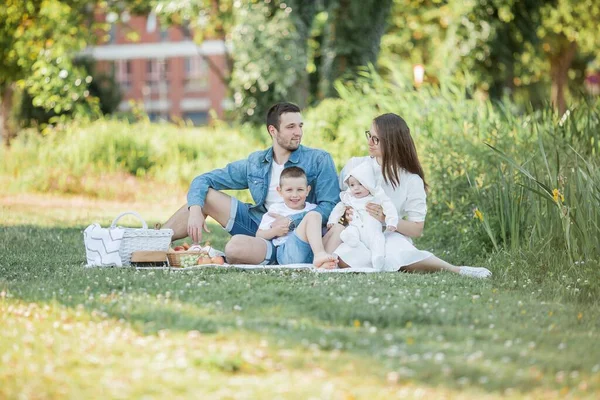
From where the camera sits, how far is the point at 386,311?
4.50m

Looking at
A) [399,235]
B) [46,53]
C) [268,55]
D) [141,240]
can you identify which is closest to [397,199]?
[399,235]

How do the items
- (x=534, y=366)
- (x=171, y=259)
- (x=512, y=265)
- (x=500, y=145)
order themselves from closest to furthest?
1. (x=534, y=366)
2. (x=512, y=265)
3. (x=171, y=259)
4. (x=500, y=145)

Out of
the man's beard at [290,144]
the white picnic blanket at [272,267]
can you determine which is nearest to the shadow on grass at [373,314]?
the white picnic blanket at [272,267]

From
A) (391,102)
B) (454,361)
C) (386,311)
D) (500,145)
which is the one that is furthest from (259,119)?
(454,361)

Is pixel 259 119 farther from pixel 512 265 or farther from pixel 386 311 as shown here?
pixel 386 311

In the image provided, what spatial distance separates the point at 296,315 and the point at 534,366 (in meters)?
1.21

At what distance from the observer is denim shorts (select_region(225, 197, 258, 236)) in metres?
6.75

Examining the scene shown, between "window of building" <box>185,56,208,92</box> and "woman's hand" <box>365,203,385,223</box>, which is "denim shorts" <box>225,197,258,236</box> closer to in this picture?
"woman's hand" <box>365,203,385,223</box>

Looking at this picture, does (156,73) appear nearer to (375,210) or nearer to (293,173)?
(293,173)

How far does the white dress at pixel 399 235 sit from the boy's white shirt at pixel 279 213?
0.34m

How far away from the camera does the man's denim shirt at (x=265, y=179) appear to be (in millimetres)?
6570

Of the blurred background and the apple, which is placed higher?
the blurred background

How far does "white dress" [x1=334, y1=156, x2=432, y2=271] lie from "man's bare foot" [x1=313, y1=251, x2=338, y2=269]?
0.14 m

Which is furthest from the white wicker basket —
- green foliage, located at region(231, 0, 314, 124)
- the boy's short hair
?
green foliage, located at region(231, 0, 314, 124)
